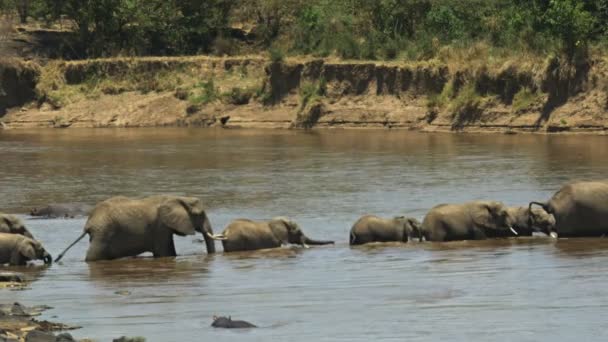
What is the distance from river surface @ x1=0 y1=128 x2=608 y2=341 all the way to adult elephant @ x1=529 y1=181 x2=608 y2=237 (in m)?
0.45

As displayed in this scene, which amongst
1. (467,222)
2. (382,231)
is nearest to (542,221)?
(467,222)

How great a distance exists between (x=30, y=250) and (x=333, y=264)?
4471 millimetres

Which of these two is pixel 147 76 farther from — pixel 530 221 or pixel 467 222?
pixel 467 222

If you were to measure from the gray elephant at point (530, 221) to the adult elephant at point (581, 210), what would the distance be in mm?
458

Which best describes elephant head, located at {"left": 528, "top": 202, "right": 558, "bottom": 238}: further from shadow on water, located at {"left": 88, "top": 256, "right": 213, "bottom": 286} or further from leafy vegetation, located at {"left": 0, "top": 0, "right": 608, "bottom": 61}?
leafy vegetation, located at {"left": 0, "top": 0, "right": 608, "bottom": 61}

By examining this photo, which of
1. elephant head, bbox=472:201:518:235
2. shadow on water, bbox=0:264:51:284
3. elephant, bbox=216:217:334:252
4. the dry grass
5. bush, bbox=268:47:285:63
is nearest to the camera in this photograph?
shadow on water, bbox=0:264:51:284

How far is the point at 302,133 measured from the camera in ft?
180

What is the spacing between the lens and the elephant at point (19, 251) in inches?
938

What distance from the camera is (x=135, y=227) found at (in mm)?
24281

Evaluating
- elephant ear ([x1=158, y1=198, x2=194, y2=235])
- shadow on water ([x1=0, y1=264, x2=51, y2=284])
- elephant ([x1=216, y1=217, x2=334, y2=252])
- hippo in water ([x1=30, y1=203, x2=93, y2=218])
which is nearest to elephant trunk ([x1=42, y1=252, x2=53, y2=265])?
shadow on water ([x1=0, y1=264, x2=51, y2=284])

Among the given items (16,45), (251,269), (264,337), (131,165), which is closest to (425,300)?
(264,337)

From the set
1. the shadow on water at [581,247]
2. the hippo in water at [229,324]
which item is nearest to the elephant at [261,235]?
the shadow on water at [581,247]

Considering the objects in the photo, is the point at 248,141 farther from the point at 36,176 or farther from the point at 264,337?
the point at 264,337

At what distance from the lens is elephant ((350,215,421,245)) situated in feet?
83.5
